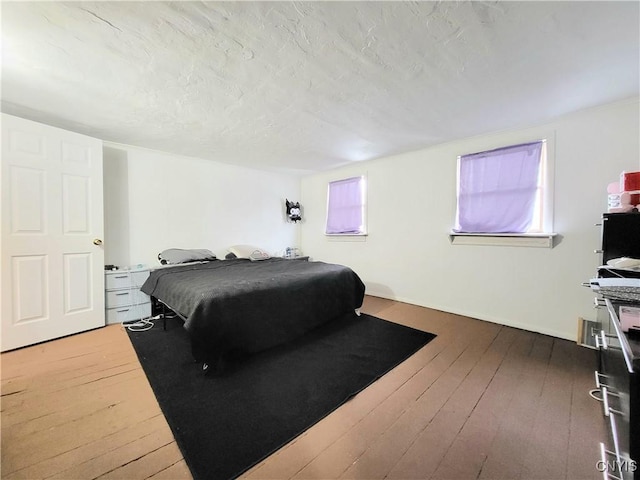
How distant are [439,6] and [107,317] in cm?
416

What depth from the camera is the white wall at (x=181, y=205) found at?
11.1 ft

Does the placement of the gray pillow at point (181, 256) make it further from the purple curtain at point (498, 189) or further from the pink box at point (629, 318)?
the pink box at point (629, 318)

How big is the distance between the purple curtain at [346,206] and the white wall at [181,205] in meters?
1.08

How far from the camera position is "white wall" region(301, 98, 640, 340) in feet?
7.92

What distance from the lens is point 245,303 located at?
2156 mm

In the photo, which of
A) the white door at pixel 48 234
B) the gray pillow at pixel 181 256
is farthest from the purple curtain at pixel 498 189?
the white door at pixel 48 234

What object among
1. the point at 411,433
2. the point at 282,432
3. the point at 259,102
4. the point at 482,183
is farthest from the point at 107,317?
the point at 482,183

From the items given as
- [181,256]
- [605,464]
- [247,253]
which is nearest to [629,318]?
[605,464]

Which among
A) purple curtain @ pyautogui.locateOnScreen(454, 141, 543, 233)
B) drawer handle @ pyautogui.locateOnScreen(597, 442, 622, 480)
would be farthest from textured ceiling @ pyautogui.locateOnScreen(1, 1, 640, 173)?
drawer handle @ pyautogui.locateOnScreen(597, 442, 622, 480)

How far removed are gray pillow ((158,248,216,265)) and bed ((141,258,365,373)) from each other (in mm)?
360

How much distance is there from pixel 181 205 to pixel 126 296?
1477 mm

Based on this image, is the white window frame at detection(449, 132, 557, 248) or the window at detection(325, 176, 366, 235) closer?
the white window frame at detection(449, 132, 557, 248)

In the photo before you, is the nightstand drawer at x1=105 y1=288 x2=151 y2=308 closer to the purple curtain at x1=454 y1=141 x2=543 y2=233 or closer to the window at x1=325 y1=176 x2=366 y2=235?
the window at x1=325 y1=176 x2=366 y2=235

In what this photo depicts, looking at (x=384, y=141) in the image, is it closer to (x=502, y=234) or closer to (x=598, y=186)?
(x=502, y=234)
